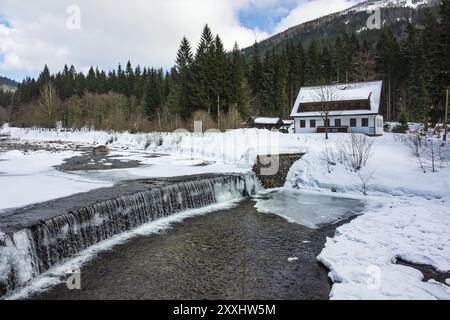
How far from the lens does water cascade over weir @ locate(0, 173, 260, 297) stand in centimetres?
762

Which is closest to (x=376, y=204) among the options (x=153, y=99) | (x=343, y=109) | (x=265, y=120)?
(x=343, y=109)

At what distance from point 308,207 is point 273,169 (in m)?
5.62

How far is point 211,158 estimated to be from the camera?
25.8 meters

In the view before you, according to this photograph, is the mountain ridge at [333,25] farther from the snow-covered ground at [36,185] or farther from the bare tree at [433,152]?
the snow-covered ground at [36,185]

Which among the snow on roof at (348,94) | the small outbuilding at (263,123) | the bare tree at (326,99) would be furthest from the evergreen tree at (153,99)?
the bare tree at (326,99)

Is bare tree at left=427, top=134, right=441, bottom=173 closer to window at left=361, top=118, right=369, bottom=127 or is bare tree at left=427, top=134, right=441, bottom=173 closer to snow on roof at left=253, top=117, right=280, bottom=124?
window at left=361, top=118, right=369, bottom=127

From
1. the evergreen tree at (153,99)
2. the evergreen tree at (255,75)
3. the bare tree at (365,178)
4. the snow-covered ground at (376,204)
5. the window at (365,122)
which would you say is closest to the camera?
the snow-covered ground at (376,204)

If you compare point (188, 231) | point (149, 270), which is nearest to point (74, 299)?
point (149, 270)

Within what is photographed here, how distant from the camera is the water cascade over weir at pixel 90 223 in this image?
7.62 m

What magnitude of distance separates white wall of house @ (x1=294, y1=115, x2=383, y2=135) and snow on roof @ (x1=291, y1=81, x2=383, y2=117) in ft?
2.29

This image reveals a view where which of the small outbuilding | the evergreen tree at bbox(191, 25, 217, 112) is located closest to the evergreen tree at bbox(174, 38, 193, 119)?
the evergreen tree at bbox(191, 25, 217, 112)

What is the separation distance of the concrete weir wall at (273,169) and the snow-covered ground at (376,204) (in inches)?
22.5
